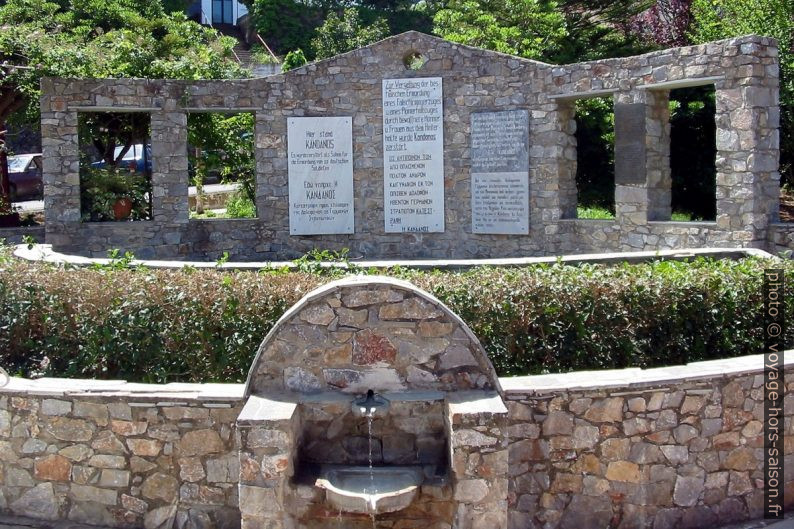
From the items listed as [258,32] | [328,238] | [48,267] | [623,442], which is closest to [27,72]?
[328,238]

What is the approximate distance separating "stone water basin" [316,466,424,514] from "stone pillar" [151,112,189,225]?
828 centimetres

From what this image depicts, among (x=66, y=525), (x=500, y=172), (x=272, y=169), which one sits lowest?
(x=66, y=525)

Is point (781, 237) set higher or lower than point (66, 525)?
higher

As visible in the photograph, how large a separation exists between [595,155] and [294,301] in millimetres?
11776

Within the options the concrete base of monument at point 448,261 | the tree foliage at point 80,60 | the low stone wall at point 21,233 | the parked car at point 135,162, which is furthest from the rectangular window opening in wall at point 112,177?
the concrete base of monument at point 448,261

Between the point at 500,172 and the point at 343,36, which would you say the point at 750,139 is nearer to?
the point at 500,172

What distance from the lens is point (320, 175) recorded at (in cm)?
1179

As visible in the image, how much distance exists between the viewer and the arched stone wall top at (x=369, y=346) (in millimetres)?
3934

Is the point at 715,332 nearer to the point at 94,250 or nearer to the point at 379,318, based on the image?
the point at 379,318

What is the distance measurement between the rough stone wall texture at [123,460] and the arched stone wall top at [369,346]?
37cm

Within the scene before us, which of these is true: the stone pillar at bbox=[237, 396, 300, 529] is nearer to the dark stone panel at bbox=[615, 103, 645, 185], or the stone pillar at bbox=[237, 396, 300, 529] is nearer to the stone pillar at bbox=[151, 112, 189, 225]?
the dark stone panel at bbox=[615, 103, 645, 185]

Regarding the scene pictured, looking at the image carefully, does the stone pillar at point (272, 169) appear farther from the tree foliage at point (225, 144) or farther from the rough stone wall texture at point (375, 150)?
the tree foliage at point (225, 144)

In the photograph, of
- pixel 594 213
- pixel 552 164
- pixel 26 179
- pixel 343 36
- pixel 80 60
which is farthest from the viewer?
pixel 343 36

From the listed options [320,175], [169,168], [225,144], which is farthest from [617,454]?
[225,144]
